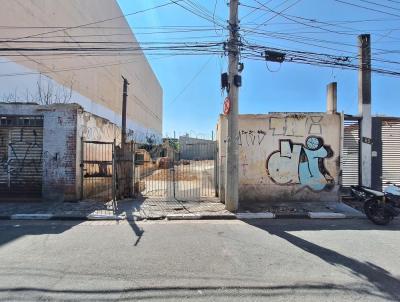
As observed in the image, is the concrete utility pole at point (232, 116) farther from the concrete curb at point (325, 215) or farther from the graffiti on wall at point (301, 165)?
the graffiti on wall at point (301, 165)

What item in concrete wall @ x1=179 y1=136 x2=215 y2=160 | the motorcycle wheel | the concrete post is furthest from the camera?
concrete wall @ x1=179 y1=136 x2=215 y2=160

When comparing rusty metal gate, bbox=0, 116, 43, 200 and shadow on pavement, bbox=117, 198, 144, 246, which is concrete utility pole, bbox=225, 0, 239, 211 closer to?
shadow on pavement, bbox=117, 198, 144, 246

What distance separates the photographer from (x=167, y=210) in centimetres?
1211

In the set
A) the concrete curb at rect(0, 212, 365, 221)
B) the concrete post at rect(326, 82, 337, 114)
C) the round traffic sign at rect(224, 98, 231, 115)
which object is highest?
the concrete post at rect(326, 82, 337, 114)

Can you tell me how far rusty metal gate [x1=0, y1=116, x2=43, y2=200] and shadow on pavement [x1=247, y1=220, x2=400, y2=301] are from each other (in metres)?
7.86

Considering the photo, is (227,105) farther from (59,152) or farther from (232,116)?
(59,152)

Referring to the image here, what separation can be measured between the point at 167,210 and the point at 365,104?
9127 millimetres

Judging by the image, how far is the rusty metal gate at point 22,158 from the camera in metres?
13.7

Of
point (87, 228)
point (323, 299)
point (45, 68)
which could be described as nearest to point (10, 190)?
point (87, 228)

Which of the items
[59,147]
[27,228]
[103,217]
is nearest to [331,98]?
[103,217]

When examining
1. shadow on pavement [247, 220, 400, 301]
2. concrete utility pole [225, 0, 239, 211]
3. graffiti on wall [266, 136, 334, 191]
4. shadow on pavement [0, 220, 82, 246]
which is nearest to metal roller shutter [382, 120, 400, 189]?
graffiti on wall [266, 136, 334, 191]

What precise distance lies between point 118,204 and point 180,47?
5.91 meters

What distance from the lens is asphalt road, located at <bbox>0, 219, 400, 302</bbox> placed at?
500cm

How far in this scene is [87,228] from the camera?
9.47 meters
